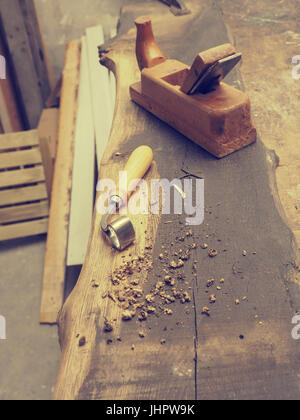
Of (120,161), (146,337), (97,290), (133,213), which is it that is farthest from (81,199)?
(146,337)

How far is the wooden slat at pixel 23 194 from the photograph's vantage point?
257 centimetres

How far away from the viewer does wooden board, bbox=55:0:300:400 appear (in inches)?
32.6

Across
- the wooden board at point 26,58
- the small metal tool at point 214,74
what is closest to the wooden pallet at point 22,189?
the wooden board at point 26,58

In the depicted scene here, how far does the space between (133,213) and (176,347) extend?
0.45 metres

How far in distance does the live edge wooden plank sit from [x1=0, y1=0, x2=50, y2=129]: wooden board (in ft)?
1.19

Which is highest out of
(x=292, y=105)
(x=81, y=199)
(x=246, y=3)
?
(x=246, y=3)

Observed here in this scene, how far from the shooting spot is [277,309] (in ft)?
3.07

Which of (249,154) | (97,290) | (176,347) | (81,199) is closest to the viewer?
(176,347)

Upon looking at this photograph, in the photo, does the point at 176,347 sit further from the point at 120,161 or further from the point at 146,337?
the point at 120,161

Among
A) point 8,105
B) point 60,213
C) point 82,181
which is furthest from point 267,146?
point 8,105

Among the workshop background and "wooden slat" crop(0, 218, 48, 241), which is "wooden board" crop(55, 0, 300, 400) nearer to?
the workshop background

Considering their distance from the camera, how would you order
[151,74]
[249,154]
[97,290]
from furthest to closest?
[151,74]
[249,154]
[97,290]

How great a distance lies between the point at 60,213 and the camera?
243cm

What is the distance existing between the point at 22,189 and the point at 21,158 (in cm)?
21
